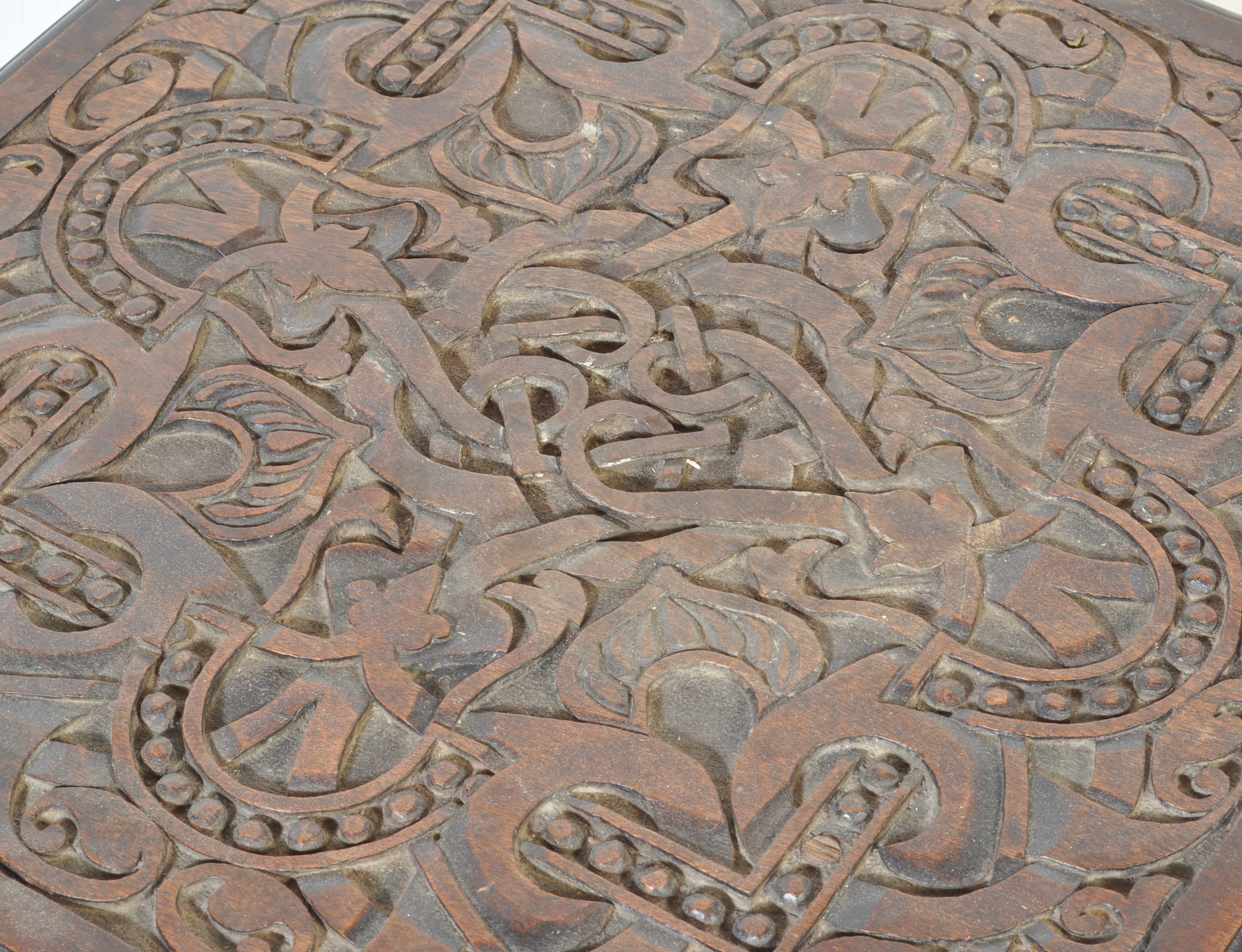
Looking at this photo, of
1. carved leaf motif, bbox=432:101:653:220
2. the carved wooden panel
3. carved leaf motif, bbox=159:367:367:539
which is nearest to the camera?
the carved wooden panel

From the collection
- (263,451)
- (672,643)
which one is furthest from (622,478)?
(263,451)

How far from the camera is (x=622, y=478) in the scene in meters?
1.62

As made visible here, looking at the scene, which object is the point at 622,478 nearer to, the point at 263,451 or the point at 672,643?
→ the point at 672,643

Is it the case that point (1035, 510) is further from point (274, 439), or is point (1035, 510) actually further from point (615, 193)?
point (274, 439)

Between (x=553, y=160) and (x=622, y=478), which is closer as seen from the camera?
(x=622, y=478)

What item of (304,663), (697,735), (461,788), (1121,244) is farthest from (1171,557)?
(304,663)

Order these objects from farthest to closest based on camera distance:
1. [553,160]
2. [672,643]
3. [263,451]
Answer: [553,160], [263,451], [672,643]

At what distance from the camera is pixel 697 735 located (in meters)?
1.47

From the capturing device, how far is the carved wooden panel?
139cm

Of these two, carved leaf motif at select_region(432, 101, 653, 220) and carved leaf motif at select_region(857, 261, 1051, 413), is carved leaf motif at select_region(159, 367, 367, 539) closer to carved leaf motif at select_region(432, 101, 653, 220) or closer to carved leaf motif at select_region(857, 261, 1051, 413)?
carved leaf motif at select_region(432, 101, 653, 220)

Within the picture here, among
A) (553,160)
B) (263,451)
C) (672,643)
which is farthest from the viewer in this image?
(553,160)

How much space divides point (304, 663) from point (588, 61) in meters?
0.91

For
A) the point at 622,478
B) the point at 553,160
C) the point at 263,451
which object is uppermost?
the point at 553,160

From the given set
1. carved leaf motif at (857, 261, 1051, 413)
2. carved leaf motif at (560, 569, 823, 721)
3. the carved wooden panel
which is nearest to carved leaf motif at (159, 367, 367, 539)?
the carved wooden panel
